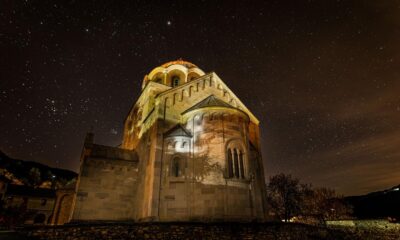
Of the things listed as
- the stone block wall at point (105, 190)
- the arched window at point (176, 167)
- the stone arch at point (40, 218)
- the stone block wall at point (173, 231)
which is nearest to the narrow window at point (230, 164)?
the arched window at point (176, 167)

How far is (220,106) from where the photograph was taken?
16859mm

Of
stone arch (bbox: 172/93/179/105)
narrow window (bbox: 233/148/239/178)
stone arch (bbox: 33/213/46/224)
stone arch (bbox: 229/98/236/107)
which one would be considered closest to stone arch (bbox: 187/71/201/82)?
stone arch (bbox: 229/98/236/107)

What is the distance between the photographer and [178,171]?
1555 centimetres

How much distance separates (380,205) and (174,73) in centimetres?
3277

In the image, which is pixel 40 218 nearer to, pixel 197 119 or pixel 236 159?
pixel 197 119

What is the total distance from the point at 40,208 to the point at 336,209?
182ft

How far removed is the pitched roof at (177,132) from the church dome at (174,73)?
31.3ft

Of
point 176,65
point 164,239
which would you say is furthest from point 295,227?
point 176,65

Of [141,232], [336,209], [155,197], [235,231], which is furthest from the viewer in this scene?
[336,209]

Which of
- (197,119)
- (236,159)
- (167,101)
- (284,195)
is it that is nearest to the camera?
(236,159)

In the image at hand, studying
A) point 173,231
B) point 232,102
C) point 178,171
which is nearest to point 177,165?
point 178,171

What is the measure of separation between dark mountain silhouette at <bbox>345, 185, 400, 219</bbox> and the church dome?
27.5 metres

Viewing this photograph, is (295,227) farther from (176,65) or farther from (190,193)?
(176,65)

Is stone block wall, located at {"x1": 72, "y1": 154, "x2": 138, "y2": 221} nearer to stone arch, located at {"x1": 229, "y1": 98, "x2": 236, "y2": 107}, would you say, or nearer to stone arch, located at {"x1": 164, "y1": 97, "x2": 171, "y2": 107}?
stone arch, located at {"x1": 164, "y1": 97, "x2": 171, "y2": 107}
